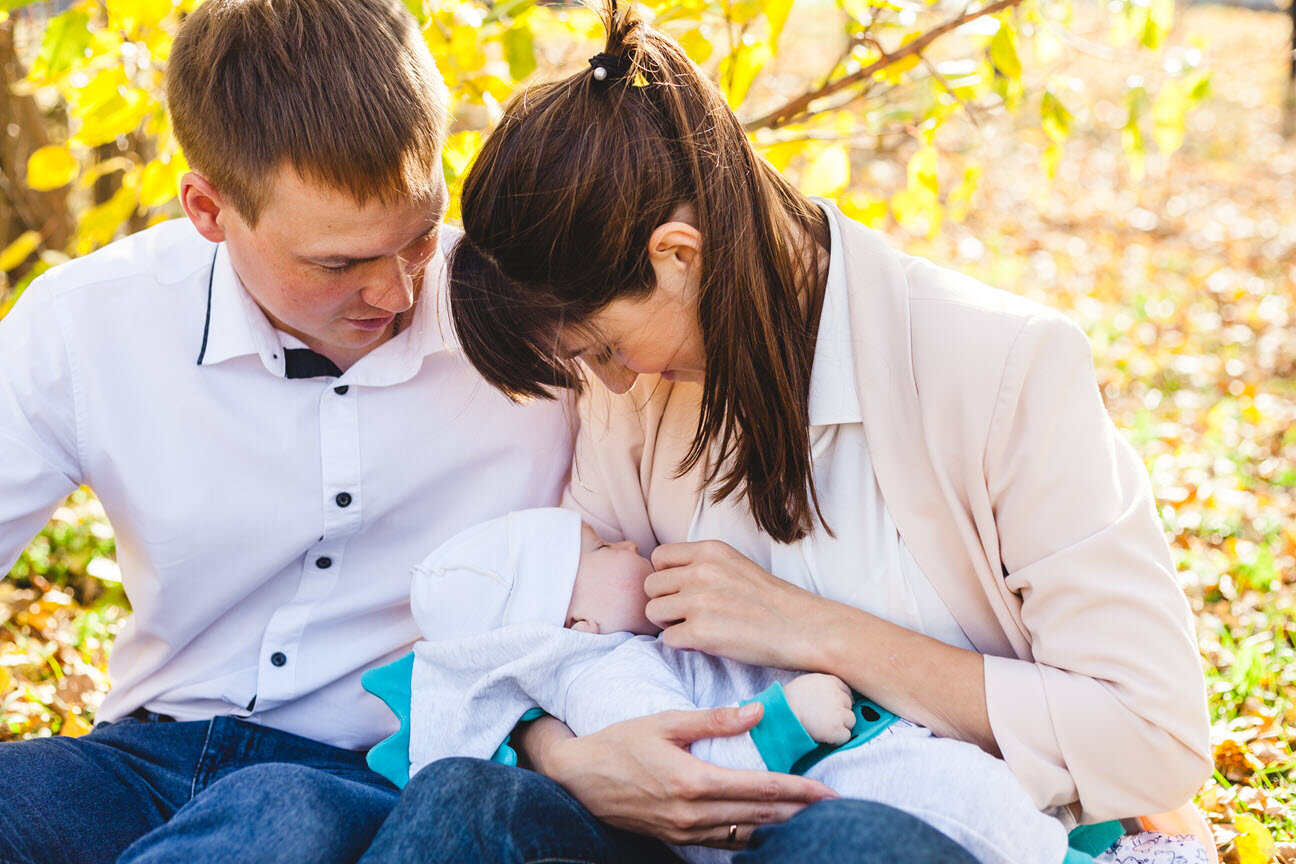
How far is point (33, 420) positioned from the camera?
6.49 ft

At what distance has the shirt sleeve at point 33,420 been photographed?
1.95 m

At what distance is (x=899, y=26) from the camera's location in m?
2.71

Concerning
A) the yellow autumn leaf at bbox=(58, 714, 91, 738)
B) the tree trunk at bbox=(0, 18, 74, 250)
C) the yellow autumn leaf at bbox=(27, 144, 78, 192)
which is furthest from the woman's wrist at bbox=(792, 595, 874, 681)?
the tree trunk at bbox=(0, 18, 74, 250)

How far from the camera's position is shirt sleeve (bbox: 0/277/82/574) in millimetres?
1952

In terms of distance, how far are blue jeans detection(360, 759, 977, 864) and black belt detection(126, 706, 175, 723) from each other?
2.53 ft

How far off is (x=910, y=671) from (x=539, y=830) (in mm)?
601

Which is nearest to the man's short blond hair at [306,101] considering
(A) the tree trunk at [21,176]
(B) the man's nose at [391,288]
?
(B) the man's nose at [391,288]

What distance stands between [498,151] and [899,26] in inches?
54.9

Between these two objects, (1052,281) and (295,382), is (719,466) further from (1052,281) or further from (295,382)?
(1052,281)

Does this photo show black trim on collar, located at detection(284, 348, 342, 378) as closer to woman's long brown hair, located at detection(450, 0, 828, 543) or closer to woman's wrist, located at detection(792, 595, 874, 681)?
woman's long brown hair, located at detection(450, 0, 828, 543)

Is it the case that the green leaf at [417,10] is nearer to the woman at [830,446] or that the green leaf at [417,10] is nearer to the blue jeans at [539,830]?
the woman at [830,446]

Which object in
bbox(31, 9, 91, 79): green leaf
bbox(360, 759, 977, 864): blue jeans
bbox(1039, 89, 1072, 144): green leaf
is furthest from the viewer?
bbox(1039, 89, 1072, 144): green leaf

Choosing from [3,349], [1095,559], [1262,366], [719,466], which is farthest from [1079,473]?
[1262,366]

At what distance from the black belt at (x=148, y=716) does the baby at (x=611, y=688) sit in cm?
54
